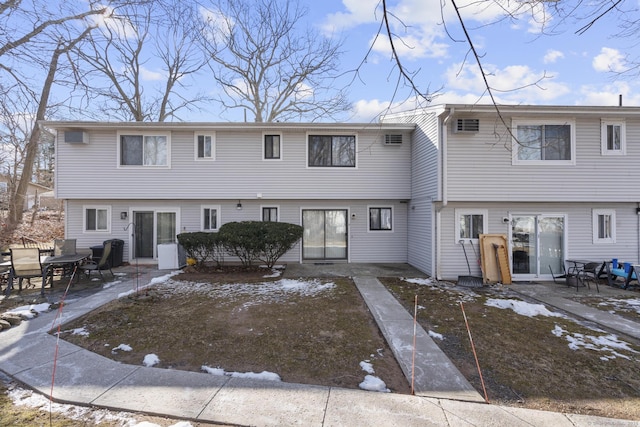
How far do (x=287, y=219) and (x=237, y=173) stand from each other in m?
2.28

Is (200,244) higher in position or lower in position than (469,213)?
lower

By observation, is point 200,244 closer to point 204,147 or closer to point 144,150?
point 204,147

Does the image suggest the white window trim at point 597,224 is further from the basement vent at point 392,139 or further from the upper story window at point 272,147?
the upper story window at point 272,147

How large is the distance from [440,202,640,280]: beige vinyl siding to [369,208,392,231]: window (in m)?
2.44

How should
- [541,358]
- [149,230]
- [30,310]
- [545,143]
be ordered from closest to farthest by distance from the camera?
[541,358] → [30,310] → [545,143] → [149,230]

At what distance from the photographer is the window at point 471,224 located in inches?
326

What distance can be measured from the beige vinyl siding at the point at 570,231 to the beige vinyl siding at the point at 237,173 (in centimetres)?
240

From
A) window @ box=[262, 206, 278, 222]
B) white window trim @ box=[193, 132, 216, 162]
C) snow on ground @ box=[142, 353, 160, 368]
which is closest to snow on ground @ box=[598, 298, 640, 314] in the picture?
snow on ground @ box=[142, 353, 160, 368]

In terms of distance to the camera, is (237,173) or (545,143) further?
(237,173)

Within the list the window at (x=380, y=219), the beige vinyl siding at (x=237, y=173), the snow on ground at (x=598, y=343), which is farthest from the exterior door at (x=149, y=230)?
the snow on ground at (x=598, y=343)

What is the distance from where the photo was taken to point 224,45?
57.4ft

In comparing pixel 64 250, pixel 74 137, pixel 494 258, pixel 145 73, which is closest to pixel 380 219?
pixel 494 258

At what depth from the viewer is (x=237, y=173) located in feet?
32.5

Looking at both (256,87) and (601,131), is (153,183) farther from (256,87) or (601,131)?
(601,131)
